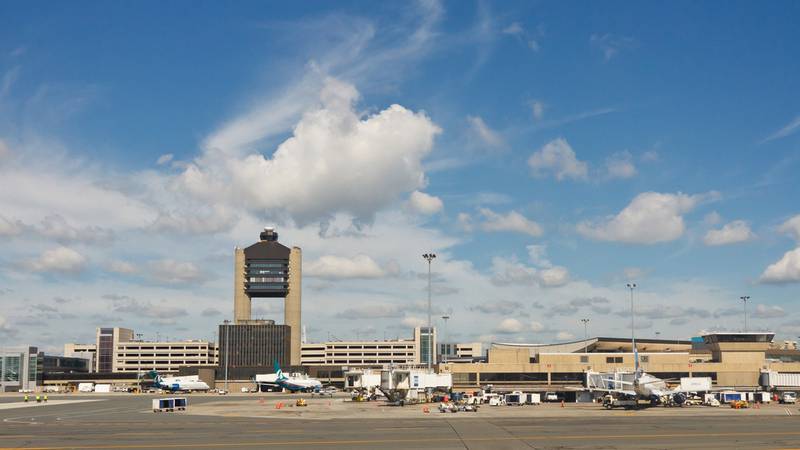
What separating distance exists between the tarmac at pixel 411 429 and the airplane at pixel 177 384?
76272 mm

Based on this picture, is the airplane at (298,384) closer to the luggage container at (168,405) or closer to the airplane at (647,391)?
the luggage container at (168,405)

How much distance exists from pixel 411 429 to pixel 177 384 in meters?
120

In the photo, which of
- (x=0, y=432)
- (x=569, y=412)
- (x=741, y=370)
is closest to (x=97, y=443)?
(x=0, y=432)

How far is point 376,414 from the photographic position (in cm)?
8975

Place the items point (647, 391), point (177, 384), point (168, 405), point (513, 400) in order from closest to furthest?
point (647, 391)
point (168, 405)
point (513, 400)
point (177, 384)

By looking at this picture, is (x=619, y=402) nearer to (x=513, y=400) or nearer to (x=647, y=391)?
(x=647, y=391)

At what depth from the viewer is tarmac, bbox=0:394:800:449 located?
185ft

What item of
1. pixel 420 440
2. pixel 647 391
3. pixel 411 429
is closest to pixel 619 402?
pixel 647 391

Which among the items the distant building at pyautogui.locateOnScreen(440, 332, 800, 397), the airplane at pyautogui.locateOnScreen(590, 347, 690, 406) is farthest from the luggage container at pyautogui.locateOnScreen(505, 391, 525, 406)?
the distant building at pyautogui.locateOnScreen(440, 332, 800, 397)

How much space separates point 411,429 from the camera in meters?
67.9

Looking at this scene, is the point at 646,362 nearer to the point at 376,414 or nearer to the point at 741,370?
the point at 741,370

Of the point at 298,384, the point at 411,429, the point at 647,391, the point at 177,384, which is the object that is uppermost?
the point at 647,391

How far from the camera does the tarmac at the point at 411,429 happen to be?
5628cm

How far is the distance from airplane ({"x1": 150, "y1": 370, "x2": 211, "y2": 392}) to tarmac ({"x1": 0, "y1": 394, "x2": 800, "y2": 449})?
76272 millimetres
